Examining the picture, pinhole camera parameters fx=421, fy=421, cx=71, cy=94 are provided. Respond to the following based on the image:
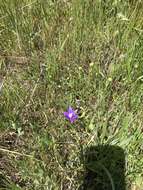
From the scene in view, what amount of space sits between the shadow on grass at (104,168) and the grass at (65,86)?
3 centimetres

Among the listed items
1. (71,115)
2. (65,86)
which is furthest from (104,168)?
(65,86)

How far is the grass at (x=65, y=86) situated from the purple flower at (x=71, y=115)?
0.05 metres

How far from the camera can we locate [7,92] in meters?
2.26

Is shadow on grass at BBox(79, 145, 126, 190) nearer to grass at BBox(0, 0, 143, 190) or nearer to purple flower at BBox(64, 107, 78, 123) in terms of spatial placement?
Answer: grass at BBox(0, 0, 143, 190)

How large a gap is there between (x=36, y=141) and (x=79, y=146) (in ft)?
0.74

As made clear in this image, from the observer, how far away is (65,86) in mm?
2393

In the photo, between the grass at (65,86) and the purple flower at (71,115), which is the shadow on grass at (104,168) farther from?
the purple flower at (71,115)

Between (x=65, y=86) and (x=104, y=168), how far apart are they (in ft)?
1.78

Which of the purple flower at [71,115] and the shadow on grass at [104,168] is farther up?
the purple flower at [71,115]

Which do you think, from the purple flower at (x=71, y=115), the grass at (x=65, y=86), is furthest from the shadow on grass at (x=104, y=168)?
the purple flower at (x=71, y=115)

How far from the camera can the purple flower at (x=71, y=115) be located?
7.22ft

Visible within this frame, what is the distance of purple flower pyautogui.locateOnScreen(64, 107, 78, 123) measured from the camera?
220 cm

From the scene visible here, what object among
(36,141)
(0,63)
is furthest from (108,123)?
(0,63)

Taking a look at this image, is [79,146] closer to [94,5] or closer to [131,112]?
[131,112]
